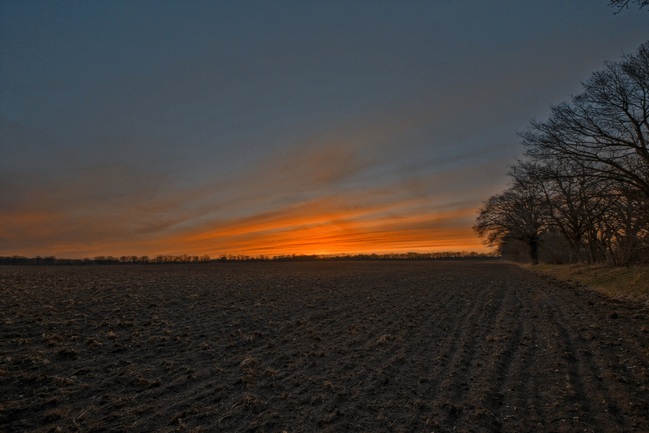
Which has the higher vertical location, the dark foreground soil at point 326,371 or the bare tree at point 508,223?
the bare tree at point 508,223

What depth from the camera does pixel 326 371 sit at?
288 inches

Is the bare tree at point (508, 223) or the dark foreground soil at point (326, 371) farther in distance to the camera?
the bare tree at point (508, 223)

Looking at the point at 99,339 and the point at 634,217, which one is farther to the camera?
the point at 634,217

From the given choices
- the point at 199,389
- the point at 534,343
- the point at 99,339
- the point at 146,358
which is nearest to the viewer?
the point at 199,389

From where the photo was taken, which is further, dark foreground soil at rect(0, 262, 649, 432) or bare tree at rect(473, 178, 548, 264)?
bare tree at rect(473, 178, 548, 264)

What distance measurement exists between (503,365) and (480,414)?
2.71 metres

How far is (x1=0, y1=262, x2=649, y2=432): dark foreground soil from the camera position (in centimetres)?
512

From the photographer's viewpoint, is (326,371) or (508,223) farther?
(508,223)

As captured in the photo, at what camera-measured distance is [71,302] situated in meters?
15.4

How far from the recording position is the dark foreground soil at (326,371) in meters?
5.12

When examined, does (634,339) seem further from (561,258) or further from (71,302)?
(561,258)

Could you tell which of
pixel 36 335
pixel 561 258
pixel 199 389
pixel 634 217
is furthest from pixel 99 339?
pixel 561 258

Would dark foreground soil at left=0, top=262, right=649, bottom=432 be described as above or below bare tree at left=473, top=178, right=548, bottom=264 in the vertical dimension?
below

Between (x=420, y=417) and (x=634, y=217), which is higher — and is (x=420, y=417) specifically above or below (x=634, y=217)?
below
